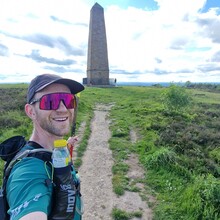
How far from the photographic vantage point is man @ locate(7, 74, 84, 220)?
1.86 meters

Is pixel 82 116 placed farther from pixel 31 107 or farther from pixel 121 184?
pixel 31 107

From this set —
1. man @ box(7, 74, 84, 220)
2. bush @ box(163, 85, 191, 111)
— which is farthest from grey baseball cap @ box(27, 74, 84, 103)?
bush @ box(163, 85, 191, 111)

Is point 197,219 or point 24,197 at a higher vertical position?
point 24,197

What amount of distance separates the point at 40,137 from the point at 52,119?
0.22 m

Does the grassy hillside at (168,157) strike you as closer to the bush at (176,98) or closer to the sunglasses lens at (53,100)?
the bush at (176,98)

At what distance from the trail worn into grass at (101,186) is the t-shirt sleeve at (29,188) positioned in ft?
15.7

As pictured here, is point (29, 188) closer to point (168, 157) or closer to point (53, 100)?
point (53, 100)

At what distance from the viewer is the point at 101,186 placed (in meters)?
8.05

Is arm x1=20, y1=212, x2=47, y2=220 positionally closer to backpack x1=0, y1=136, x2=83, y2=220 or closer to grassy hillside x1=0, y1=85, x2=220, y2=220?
backpack x1=0, y1=136, x2=83, y2=220

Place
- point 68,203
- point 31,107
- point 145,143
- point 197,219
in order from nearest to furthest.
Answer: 1. point 68,203
2. point 31,107
3. point 197,219
4. point 145,143

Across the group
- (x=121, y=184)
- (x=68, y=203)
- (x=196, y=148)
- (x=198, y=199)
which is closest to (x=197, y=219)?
(x=198, y=199)

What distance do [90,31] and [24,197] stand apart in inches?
1753

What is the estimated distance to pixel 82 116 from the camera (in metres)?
18.7

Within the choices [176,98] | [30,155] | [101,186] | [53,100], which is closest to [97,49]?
[176,98]
